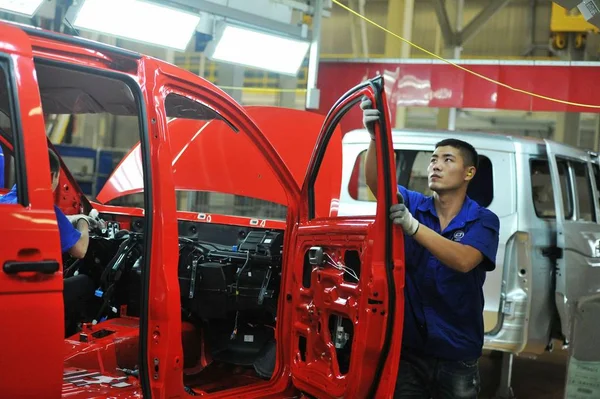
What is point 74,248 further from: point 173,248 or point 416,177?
point 416,177

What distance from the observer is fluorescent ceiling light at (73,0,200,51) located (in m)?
5.96

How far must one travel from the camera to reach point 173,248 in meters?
2.83

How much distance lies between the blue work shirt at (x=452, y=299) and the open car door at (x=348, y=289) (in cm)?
18

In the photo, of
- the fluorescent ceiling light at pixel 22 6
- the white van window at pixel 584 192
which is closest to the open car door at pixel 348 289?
the fluorescent ceiling light at pixel 22 6

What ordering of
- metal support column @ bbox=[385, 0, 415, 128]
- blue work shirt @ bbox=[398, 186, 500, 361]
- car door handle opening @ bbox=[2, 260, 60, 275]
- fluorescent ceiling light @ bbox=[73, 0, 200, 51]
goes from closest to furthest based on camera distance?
car door handle opening @ bbox=[2, 260, 60, 275] → blue work shirt @ bbox=[398, 186, 500, 361] → fluorescent ceiling light @ bbox=[73, 0, 200, 51] → metal support column @ bbox=[385, 0, 415, 128]

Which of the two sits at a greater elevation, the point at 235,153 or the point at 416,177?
the point at 235,153

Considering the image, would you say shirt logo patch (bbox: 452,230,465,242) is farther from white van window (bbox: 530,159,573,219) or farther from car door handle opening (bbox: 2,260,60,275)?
white van window (bbox: 530,159,573,219)

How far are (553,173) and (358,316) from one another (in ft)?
10.5

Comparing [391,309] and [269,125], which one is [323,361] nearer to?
[391,309]

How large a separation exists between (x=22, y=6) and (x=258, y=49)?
8.41ft

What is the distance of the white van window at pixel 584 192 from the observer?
21.2ft

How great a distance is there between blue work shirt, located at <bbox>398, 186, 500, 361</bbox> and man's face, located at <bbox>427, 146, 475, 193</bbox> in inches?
4.9

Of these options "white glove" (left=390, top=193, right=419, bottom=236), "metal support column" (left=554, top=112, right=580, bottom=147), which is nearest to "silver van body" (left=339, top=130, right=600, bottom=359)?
"white glove" (left=390, top=193, right=419, bottom=236)

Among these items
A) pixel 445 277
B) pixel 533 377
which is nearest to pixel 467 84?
pixel 533 377
